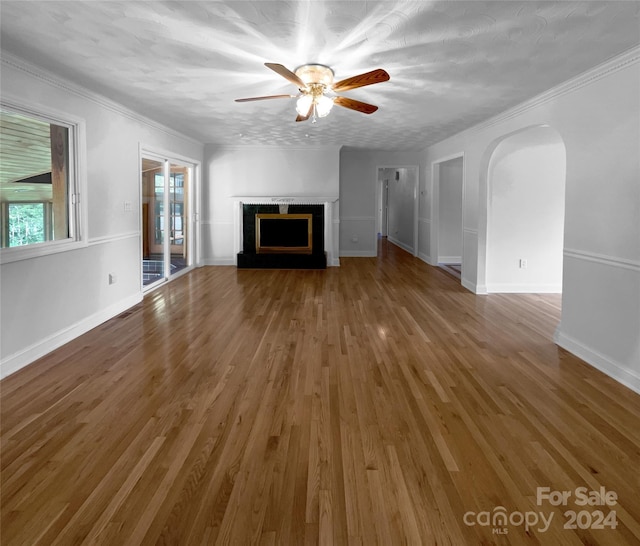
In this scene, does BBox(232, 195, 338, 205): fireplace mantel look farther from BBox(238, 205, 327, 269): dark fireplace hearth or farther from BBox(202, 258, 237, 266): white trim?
BBox(202, 258, 237, 266): white trim

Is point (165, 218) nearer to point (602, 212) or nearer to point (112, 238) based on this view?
point (112, 238)

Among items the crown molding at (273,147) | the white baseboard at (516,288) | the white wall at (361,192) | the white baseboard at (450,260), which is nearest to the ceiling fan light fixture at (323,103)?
the white baseboard at (516,288)

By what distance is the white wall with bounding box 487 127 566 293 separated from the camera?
6.27m

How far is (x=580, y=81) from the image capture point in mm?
3914

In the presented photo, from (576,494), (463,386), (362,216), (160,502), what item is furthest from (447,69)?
(362,216)

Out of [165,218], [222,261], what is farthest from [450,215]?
[165,218]

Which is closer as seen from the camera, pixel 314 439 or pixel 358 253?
pixel 314 439

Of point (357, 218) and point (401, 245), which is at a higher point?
point (357, 218)

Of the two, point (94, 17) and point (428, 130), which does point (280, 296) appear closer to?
point (428, 130)

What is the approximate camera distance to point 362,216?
10.3 metres

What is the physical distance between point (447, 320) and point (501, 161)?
256cm

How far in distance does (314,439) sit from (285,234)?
692cm

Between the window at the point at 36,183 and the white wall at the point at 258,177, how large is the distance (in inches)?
186

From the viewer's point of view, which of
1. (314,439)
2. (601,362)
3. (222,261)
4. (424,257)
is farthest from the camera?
(424,257)
